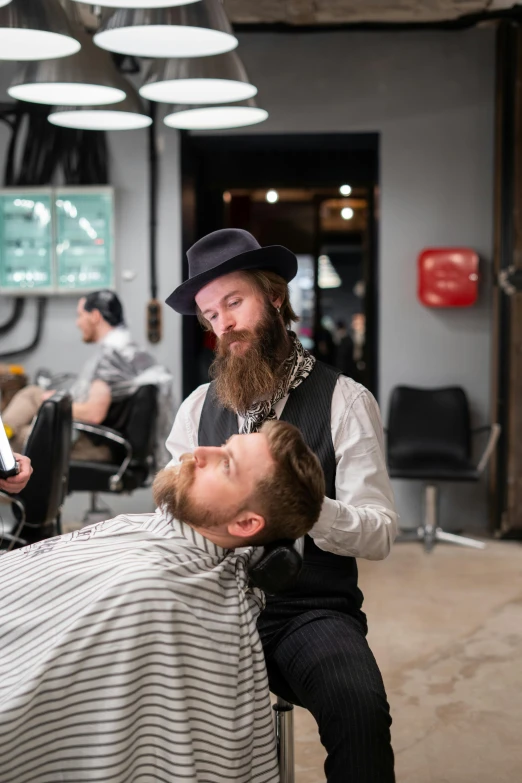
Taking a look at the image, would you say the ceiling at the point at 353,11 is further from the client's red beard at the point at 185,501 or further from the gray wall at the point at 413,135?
the client's red beard at the point at 185,501

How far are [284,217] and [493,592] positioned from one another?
474 cm

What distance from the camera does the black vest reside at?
6.67ft

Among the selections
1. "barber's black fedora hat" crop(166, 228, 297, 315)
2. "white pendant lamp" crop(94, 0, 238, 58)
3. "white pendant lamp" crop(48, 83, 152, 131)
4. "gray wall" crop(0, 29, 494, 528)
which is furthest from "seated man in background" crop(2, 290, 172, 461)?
"barber's black fedora hat" crop(166, 228, 297, 315)

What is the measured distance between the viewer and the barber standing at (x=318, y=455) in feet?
5.74

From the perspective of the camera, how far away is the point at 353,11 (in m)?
5.31

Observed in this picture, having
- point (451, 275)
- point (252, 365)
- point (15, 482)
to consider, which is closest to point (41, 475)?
point (15, 482)

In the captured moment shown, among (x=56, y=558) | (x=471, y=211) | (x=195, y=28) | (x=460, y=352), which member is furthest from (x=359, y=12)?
(x=56, y=558)

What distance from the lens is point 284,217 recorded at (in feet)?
27.5

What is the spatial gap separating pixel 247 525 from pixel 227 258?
748mm

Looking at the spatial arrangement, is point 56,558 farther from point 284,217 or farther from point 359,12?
point 284,217

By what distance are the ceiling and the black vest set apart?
3.61 m

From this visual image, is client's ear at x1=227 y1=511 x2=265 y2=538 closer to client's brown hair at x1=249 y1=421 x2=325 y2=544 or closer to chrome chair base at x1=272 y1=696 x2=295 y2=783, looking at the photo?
client's brown hair at x1=249 y1=421 x2=325 y2=544

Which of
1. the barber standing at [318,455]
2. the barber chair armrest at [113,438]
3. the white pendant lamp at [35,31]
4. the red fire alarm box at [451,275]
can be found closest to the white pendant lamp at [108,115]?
the white pendant lamp at [35,31]

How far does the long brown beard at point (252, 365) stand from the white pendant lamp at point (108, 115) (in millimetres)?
2113
